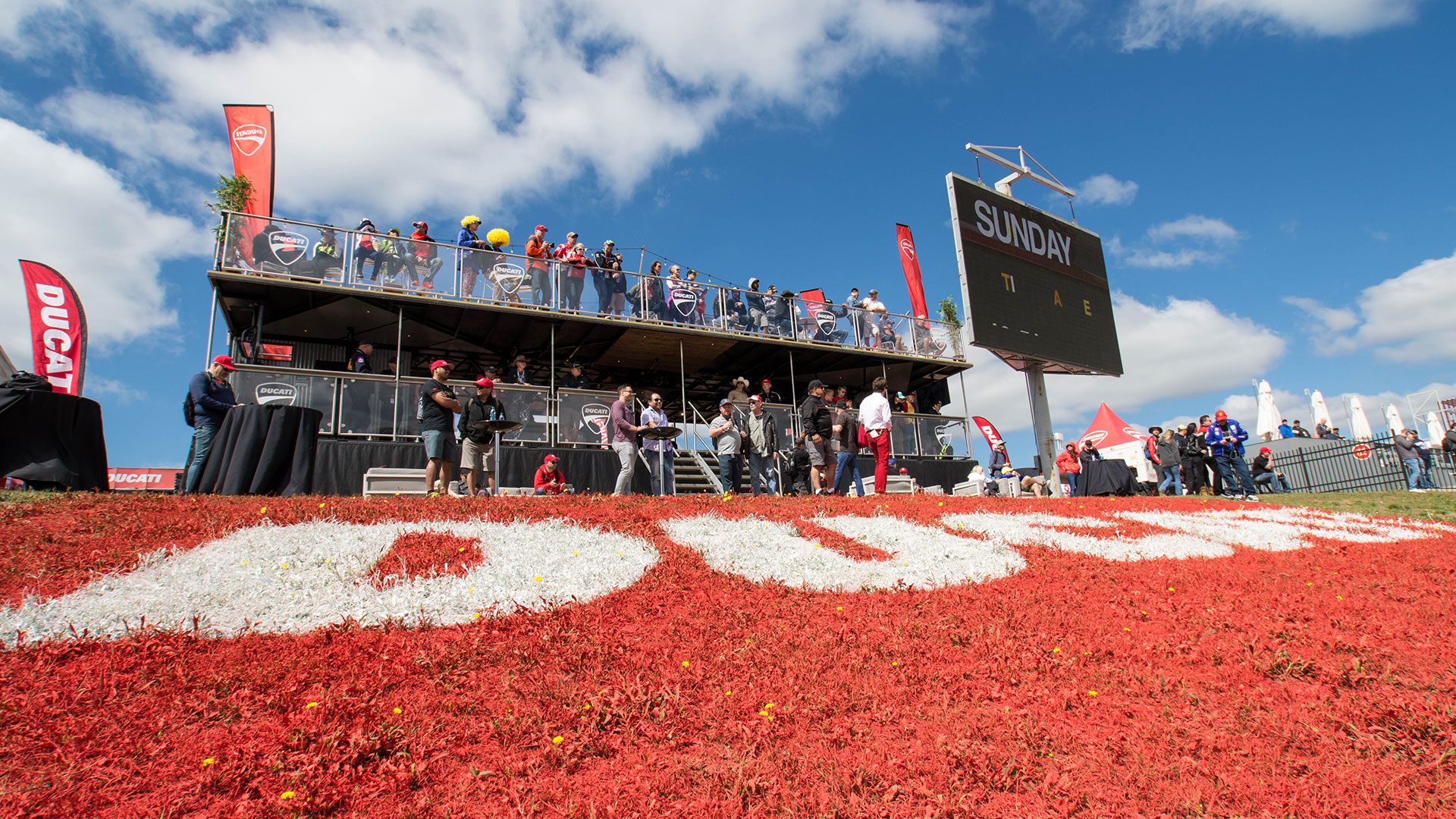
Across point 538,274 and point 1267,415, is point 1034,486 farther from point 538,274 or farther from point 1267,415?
point 1267,415

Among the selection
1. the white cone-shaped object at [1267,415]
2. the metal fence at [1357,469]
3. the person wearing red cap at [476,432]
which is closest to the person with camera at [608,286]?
the person wearing red cap at [476,432]

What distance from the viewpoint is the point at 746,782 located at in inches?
106

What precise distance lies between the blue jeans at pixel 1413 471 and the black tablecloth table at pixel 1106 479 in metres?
7.62

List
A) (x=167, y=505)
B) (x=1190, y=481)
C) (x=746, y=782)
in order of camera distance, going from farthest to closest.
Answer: (x=1190, y=481) < (x=167, y=505) < (x=746, y=782)

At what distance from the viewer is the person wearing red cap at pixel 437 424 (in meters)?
8.74

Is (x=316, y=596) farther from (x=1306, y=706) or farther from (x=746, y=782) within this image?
(x=1306, y=706)

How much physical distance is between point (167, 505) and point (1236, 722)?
25.0 feet

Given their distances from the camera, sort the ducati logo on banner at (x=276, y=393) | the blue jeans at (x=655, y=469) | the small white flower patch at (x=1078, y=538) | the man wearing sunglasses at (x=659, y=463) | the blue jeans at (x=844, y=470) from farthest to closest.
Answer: the blue jeans at (x=655, y=469), the man wearing sunglasses at (x=659, y=463), the ducati logo on banner at (x=276, y=393), the blue jeans at (x=844, y=470), the small white flower patch at (x=1078, y=538)

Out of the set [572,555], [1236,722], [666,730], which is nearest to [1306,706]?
[1236,722]

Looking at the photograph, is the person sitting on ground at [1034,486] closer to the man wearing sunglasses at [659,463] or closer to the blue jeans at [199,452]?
the man wearing sunglasses at [659,463]

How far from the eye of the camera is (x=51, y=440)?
23.0 ft

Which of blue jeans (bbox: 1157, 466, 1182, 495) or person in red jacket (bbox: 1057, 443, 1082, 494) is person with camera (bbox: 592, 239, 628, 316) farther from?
blue jeans (bbox: 1157, 466, 1182, 495)

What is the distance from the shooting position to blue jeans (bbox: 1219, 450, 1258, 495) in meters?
14.8

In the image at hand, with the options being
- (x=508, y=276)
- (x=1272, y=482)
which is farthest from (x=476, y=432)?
(x=1272, y=482)
